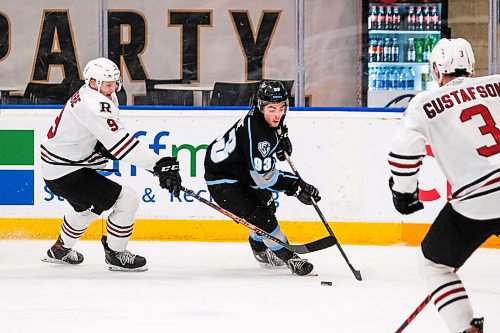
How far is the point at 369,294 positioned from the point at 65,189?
1.48m

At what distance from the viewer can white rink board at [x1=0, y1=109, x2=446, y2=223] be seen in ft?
18.7

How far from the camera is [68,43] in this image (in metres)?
6.98

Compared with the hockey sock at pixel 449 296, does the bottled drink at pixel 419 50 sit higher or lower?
higher

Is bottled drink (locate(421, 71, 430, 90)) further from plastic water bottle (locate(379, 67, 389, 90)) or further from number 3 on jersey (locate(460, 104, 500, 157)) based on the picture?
number 3 on jersey (locate(460, 104, 500, 157))

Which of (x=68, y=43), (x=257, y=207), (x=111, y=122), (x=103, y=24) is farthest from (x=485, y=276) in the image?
(x=68, y=43)

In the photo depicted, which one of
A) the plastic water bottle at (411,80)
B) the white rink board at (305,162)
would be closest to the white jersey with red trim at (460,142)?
the white rink board at (305,162)

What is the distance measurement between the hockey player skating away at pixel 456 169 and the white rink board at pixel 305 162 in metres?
2.76

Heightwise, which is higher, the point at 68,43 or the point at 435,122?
the point at 68,43

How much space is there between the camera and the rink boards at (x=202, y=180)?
18.7 feet

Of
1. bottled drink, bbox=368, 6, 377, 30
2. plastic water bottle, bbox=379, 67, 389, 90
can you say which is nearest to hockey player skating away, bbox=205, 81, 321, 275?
plastic water bottle, bbox=379, 67, 389, 90

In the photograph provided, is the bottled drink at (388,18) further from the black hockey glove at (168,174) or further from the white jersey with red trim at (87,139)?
the black hockey glove at (168,174)

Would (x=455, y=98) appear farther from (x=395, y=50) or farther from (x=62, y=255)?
(x=395, y=50)

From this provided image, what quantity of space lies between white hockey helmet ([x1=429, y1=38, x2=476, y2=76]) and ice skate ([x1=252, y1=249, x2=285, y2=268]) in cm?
204

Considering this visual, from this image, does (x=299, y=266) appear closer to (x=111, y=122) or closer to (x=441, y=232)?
(x=111, y=122)
